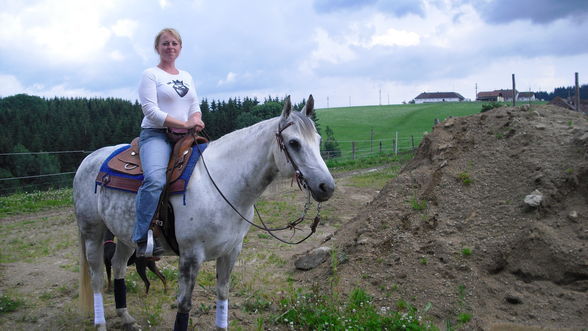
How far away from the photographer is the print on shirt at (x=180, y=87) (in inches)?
159

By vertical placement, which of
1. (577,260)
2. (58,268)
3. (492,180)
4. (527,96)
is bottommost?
(58,268)

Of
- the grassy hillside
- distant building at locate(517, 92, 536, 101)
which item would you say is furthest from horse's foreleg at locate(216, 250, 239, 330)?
distant building at locate(517, 92, 536, 101)

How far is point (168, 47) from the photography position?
4.09 meters

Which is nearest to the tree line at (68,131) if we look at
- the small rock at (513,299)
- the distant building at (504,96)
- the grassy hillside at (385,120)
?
the grassy hillside at (385,120)

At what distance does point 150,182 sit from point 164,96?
0.89m

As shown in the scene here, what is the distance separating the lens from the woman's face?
4.09m

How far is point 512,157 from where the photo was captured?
7.17 metres

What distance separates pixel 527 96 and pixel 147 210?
11367cm

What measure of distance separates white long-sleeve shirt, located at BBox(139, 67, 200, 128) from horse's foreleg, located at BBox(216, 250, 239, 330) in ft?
4.88

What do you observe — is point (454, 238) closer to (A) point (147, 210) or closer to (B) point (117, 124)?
(A) point (147, 210)

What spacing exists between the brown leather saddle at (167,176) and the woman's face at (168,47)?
0.82 m

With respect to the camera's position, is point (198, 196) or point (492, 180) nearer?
point (198, 196)

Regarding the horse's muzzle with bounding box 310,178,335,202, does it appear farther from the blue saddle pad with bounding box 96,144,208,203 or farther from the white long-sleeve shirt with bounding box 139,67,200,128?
the white long-sleeve shirt with bounding box 139,67,200,128

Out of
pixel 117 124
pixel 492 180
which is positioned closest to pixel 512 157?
pixel 492 180
